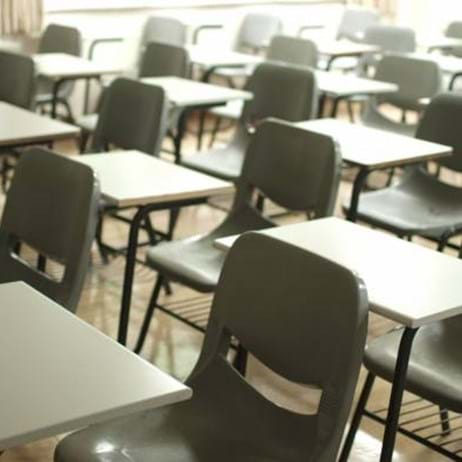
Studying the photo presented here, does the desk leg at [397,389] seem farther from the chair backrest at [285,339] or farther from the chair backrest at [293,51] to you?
the chair backrest at [293,51]

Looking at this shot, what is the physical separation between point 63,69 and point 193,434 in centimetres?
366

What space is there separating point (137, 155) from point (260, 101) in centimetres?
133

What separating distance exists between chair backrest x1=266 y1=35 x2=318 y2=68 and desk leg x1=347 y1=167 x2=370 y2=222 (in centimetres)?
251

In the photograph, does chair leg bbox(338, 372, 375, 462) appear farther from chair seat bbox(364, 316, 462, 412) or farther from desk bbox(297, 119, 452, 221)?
desk bbox(297, 119, 452, 221)

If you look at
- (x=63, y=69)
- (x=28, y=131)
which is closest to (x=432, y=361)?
(x=28, y=131)

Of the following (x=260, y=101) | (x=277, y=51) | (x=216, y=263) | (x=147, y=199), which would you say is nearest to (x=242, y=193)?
(x=216, y=263)

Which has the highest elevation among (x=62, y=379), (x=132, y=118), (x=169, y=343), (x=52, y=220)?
(x=62, y=379)

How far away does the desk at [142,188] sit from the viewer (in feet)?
10.1

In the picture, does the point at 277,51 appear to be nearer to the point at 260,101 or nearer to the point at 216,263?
the point at 260,101

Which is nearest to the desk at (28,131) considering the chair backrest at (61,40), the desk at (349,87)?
the desk at (349,87)

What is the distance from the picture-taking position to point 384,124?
5352 millimetres

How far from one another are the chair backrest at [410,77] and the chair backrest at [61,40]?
1.91 m

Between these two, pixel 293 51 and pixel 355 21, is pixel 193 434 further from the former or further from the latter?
pixel 355 21

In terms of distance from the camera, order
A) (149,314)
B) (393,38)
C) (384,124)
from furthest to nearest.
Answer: (393,38) → (384,124) → (149,314)
